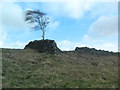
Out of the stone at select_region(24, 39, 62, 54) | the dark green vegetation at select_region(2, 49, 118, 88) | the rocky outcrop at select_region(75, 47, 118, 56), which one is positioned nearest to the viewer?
the dark green vegetation at select_region(2, 49, 118, 88)

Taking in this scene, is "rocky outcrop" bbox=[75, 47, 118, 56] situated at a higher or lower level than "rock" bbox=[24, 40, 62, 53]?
lower

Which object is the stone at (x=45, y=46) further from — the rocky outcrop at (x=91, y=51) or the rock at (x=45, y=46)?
the rocky outcrop at (x=91, y=51)

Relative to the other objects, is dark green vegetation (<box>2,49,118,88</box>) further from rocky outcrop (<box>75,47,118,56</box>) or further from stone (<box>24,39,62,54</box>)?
rocky outcrop (<box>75,47,118,56</box>)

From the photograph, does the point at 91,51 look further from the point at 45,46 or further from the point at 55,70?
the point at 55,70

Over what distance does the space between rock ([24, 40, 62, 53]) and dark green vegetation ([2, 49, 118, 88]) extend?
1174mm

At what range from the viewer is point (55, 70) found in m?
28.5

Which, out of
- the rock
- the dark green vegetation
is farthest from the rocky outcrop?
the rock

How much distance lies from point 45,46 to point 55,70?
9.25 m

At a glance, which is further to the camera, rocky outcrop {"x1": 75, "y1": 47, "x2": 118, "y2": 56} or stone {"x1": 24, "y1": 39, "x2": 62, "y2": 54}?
rocky outcrop {"x1": 75, "y1": 47, "x2": 118, "y2": 56}

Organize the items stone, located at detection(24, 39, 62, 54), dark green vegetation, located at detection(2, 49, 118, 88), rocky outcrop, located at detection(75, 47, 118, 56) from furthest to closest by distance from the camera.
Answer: rocky outcrop, located at detection(75, 47, 118, 56)
stone, located at detection(24, 39, 62, 54)
dark green vegetation, located at detection(2, 49, 118, 88)

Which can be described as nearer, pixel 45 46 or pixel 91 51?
pixel 45 46

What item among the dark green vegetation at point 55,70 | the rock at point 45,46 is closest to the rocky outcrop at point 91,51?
the dark green vegetation at point 55,70

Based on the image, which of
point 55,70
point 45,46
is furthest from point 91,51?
point 55,70

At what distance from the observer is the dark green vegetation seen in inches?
966
